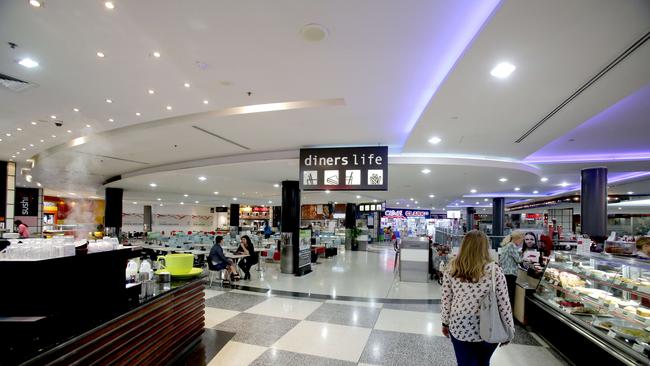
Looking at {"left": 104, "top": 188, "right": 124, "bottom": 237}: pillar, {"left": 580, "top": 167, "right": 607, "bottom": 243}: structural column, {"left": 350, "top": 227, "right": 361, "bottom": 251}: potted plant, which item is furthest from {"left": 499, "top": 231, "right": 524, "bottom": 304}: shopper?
{"left": 104, "top": 188, "right": 124, "bottom": 237}: pillar

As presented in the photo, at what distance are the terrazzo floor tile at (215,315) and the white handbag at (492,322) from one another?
404 centimetres

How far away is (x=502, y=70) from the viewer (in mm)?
3111

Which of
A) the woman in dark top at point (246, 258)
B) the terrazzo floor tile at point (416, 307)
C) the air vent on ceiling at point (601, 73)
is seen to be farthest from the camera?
the woman in dark top at point (246, 258)

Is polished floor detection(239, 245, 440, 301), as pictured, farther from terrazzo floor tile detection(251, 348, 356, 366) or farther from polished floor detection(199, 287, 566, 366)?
terrazzo floor tile detection(251, 348, 356, 366)

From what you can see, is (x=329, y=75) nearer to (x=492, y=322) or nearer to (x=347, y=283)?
(x=492, y=322)

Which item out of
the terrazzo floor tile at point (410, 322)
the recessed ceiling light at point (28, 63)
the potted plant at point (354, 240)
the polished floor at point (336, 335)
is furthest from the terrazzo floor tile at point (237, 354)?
the potted plant at point (354, 240)

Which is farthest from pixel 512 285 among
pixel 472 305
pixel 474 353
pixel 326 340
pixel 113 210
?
pixel 113 210

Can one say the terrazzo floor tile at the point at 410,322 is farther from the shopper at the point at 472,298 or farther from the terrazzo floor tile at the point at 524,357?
the shopper at the point at 472,298

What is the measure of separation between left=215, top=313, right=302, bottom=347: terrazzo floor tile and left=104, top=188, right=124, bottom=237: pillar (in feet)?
39.3

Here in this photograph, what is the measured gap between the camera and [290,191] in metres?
10.5

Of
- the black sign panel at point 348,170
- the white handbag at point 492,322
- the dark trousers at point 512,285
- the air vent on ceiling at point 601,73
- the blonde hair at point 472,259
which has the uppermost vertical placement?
the air vent on ceiling at point 601,73

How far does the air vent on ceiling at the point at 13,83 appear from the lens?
148 inches

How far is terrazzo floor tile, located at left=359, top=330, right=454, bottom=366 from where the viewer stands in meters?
3.84

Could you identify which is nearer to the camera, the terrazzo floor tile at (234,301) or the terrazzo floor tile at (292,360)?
the terrazzo floor tile at (292,360)
